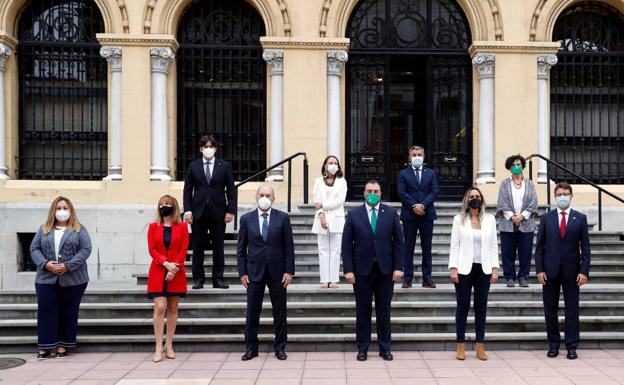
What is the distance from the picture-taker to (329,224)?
9.25 metres

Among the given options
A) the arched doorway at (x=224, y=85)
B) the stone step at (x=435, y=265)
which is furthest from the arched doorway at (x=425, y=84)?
the stone step at (x=435, y=265)

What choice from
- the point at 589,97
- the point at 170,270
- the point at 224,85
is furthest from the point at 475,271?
→ the point at 589,97

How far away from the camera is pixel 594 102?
13625 millimetres

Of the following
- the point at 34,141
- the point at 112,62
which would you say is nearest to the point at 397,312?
the point at 112,62

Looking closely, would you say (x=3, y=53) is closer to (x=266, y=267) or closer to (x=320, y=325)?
(x=266, y=267)

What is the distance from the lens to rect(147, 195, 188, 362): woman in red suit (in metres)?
7.49

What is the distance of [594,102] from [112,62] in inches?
395

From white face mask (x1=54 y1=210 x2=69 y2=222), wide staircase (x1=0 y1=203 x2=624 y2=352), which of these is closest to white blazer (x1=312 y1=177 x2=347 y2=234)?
wide staircase (x1=0 y1=203 x2=624 y2=352)

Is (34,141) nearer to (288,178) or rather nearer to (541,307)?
(288,178)

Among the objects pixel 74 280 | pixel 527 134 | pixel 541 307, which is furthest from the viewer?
pixel 527 134

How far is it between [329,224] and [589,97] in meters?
7.53

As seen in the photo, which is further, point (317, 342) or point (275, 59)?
point (275, 59)

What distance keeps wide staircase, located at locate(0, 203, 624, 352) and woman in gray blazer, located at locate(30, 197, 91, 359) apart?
36 centimetres

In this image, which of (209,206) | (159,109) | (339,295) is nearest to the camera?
(339,295)
